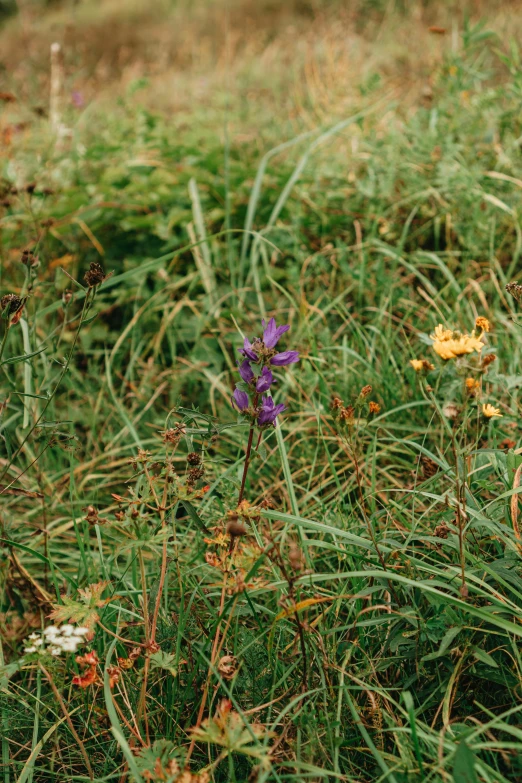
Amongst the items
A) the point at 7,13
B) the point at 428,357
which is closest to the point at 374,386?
the point at 428,357

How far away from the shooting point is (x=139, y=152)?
2.84 meters

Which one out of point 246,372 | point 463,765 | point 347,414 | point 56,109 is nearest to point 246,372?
point 246,372

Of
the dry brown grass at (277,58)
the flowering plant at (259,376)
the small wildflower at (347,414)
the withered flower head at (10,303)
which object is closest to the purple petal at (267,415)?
the flowering plant at (259,376)

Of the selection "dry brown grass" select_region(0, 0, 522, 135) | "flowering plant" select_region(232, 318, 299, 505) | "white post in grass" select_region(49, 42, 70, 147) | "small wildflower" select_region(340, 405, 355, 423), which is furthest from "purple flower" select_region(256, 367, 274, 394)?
"white post in grass" select_region(49, 42, 70, 147)

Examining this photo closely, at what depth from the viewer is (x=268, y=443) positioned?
1.88m

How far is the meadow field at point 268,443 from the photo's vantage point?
1052mm

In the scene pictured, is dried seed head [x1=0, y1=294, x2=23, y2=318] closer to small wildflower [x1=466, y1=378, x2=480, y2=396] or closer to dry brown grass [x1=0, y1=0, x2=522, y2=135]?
small wildflower [x1=466, y1=378, x2=480, y2=396]

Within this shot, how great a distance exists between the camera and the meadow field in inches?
41.4

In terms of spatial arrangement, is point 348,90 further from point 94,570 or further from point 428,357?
point 94,570

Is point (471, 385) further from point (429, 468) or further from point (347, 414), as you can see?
point (429, 468)

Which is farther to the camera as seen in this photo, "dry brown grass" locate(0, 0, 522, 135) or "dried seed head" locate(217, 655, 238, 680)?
"dry brown grass" locate(0, 0, 522, 135)

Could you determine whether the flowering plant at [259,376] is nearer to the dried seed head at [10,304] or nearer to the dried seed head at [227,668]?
the dried seed head at [227,668]

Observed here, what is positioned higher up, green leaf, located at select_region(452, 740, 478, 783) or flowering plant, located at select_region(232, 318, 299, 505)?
flowering plant, located at select_region(232, 318, 299, 505)

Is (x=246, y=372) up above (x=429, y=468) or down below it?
above
